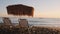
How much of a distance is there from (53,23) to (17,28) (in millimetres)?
403

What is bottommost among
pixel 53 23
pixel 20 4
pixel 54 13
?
→ pixel 53 23

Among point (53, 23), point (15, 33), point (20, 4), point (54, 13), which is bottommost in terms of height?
point (15, 33)

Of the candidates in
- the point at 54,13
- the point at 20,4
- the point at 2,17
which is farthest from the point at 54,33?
the point at 2,17

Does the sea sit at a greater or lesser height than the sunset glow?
lesser

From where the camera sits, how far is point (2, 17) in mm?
1700

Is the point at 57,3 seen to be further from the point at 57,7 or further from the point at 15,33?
the point at 15,33

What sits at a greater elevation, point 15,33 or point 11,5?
point 11,5

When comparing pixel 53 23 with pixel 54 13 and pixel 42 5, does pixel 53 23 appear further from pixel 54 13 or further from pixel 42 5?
pixel 42 5

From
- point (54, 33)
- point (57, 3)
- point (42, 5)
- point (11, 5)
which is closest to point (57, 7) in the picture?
point (57, 3)

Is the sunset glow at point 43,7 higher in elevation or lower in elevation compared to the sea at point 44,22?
higher

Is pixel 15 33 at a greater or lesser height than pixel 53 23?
lesser

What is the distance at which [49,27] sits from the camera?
1.64m

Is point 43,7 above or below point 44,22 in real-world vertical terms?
above

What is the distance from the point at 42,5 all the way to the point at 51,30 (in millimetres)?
297
